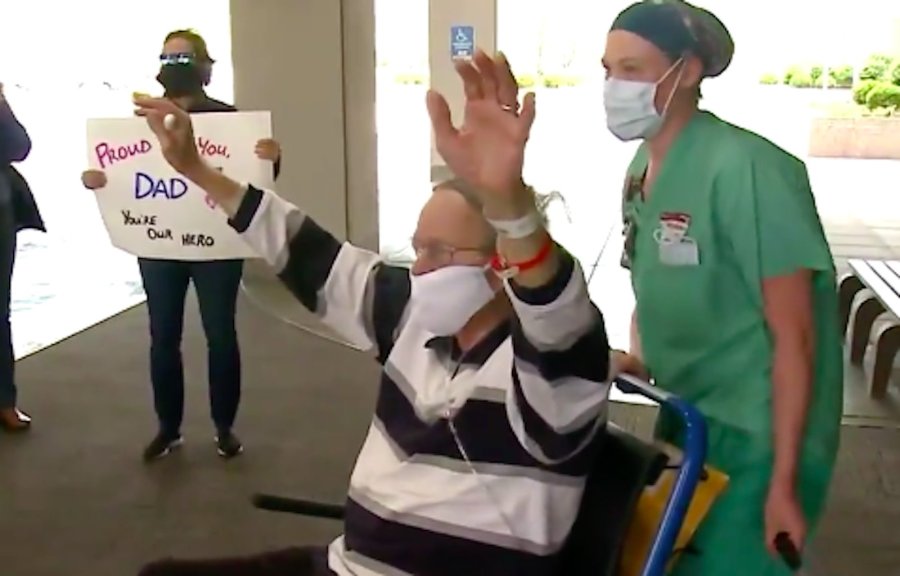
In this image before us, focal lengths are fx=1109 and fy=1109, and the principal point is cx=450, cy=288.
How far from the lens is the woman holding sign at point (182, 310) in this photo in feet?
11.6

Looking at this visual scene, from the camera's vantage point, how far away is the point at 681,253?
1.66 m

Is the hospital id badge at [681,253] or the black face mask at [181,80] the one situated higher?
the black face mask at [181,80]

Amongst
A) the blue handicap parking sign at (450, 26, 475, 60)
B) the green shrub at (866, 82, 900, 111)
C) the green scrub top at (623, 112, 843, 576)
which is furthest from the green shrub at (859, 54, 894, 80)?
the green scrub top at (623, 112, 843, 576)

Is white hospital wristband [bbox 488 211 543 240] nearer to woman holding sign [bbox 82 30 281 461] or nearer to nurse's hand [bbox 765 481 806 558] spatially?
nurse's hand [bbox 765 481 806 558]

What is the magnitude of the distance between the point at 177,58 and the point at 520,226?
257 cm

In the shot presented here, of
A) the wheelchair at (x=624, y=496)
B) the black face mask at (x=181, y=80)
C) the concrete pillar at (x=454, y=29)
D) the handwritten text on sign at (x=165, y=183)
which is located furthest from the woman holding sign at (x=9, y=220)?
the concrete pillar at (x=454, y=29)

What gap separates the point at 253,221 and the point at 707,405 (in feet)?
2.63

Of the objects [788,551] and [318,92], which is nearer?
[788,551]

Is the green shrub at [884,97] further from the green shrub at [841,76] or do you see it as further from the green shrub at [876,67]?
the green shrub at [841,76]

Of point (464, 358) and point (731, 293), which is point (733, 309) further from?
point (464, 358)

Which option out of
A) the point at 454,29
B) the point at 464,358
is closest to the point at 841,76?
the point at 454,29

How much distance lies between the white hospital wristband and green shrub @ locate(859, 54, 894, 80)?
15159 mm

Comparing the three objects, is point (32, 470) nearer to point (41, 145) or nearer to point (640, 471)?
point (640, 471)

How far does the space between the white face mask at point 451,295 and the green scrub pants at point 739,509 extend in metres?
0.41
